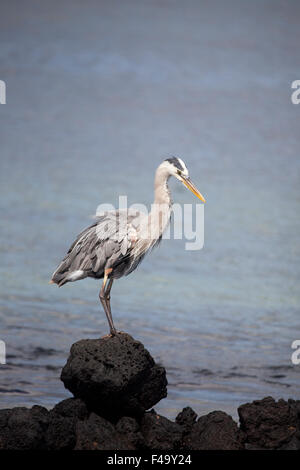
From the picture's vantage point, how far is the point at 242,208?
95.6 ft

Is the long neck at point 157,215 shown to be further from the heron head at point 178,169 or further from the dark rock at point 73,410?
the dark rock at point 73,410

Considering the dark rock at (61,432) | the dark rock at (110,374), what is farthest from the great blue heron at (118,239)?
the dark rock at (61,432)

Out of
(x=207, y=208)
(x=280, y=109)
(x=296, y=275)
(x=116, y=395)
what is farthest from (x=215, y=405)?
(x=280, y=109)

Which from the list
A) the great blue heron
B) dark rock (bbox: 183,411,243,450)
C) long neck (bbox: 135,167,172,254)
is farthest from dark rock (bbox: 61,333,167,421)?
long neck (bbox: 135,167,172,254)

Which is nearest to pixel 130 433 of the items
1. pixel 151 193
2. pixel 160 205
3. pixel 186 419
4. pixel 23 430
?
pixel 186 419

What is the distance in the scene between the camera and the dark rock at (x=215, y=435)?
428 inches

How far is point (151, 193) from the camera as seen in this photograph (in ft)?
93.8

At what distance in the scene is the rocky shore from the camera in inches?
416

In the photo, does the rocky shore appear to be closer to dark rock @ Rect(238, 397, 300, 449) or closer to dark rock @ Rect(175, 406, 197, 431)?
dark rock @ Rect(238, 397, 300, 449)

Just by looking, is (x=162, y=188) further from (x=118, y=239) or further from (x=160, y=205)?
(x=118, y=239)

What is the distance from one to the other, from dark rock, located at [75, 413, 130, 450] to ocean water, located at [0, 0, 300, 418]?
374cm

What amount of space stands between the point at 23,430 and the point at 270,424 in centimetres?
279

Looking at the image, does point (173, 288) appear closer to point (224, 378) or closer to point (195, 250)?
point (195, 250)

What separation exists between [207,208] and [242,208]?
1178 millimetres
